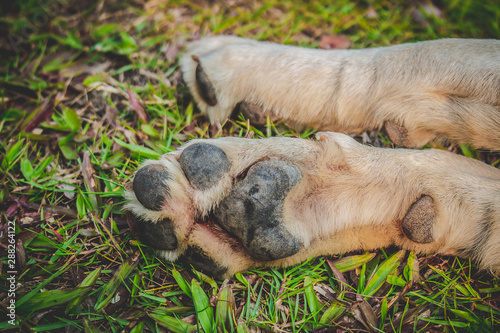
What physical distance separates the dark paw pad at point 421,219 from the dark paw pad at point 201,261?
0.90 m

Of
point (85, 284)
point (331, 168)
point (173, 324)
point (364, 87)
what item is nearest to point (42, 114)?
point (85, 284)

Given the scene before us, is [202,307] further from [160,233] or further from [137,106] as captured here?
[137,106]

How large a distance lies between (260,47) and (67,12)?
218 cm

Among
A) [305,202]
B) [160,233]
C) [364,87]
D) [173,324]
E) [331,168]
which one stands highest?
[364,87]

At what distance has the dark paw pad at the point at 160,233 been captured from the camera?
1424 mm

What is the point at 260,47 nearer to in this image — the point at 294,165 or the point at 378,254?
the point at 294,165

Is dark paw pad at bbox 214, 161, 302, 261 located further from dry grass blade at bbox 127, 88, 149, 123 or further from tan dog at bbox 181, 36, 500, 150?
dry grass blade at bbox 127, 88, 149, 123

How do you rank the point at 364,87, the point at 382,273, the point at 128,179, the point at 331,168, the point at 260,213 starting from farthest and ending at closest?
the point at 128,179 → the point at 364,87 → the point at 382,273 → the point at 331,168 → the point at 260,213

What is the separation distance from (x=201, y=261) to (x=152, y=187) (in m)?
0.41

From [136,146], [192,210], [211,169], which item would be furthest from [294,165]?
[136,146]

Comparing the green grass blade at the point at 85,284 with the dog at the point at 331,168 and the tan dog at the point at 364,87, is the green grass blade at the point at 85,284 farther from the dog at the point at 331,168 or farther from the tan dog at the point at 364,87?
the tan dog at the point at 364,87

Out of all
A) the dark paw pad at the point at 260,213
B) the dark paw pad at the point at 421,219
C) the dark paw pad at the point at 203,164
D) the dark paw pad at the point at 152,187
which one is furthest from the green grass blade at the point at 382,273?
the dark paw pad at the point at 152,187

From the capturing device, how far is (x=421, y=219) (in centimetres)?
153

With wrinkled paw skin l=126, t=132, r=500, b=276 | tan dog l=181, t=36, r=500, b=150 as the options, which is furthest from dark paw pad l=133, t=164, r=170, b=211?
tan dog l=181, t=36, r=500, b=150
